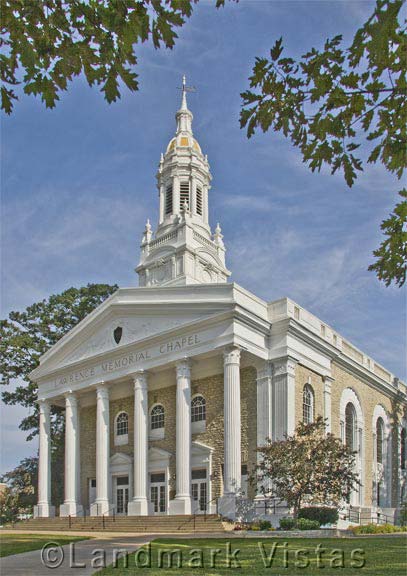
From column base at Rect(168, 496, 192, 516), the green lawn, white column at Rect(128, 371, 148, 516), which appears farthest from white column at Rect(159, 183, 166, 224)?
the green lawn

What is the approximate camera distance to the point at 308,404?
33031mm

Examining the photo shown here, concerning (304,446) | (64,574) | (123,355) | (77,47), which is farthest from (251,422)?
(77,47)

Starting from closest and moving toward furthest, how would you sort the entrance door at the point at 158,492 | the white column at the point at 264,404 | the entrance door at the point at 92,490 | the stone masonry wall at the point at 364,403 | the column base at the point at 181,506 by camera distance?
the column base at the point at 181,506 → the white column at the point at 264,404 → the stone masonry wall at the point at 364,403 → the entrance door at the point at 158,492 → the entrance door at the point at 92,490

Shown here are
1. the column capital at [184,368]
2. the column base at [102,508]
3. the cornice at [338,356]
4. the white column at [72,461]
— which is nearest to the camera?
the column capital at [184,368]

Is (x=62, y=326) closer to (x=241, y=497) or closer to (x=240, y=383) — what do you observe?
(x=240, y=383)

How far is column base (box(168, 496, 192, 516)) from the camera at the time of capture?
1168 inches

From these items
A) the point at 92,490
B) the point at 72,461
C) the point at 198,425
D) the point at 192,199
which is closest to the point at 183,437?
the point at 198,425

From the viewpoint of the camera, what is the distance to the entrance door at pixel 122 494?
3672cm

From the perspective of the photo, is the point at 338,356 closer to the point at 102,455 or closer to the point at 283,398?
the point at 283,398

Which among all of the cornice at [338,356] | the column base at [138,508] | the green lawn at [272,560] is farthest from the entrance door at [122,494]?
the green lawn at [272,560]

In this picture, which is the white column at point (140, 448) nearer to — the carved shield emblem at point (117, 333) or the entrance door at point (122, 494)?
Answer: the carved shield emblem at point (117, 333)

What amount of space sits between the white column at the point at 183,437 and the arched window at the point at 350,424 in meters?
10.8

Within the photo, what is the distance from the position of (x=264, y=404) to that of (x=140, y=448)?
697cm

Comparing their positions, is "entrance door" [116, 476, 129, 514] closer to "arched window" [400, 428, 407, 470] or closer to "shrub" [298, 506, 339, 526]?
"shrub" [298, 506, 339, 526]
